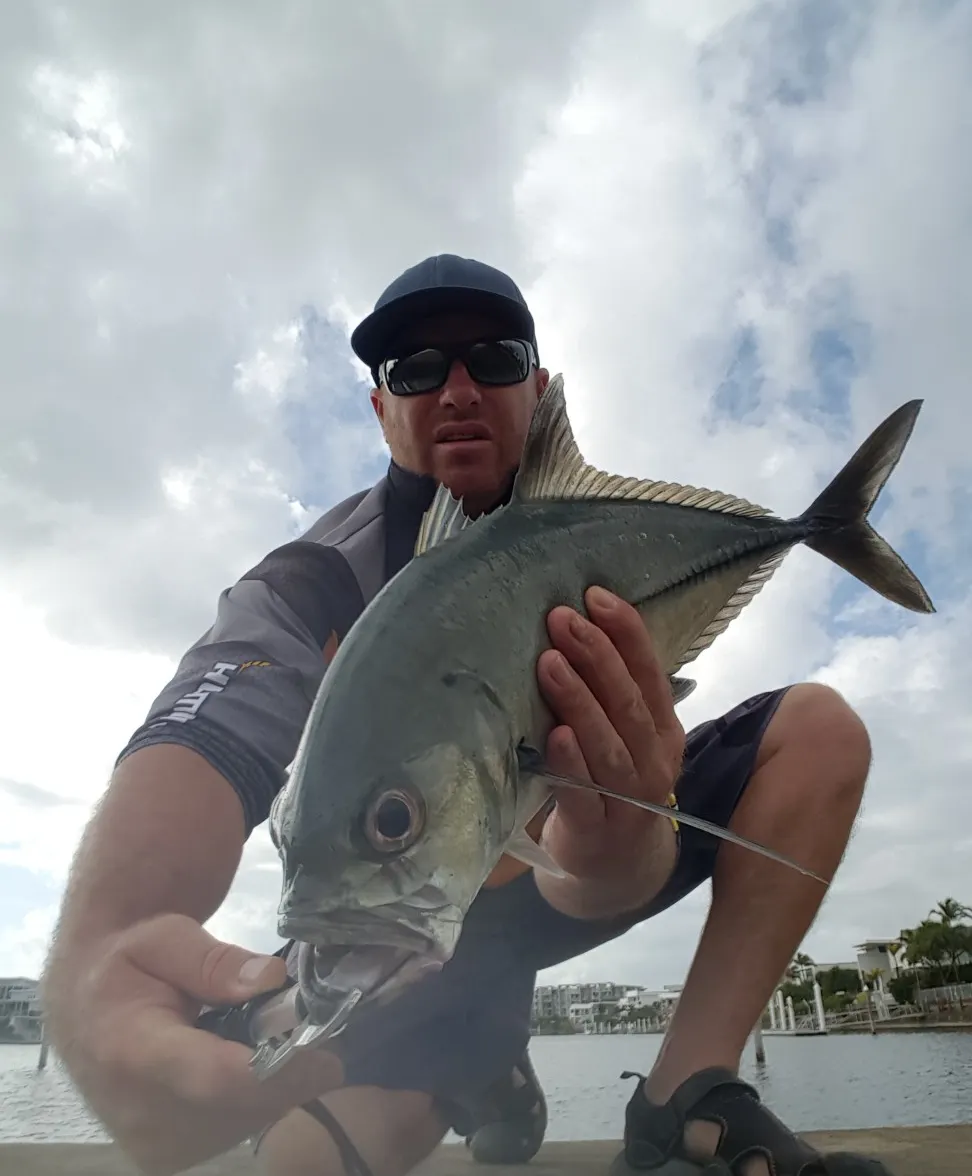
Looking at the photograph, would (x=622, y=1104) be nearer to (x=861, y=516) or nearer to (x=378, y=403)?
(x=861, y=516)

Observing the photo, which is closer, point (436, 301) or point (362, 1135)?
point (362, 1135)

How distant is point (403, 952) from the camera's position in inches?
45.8

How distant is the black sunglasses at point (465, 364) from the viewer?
3.24 meters

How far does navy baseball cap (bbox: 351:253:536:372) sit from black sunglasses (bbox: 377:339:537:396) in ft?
0.33

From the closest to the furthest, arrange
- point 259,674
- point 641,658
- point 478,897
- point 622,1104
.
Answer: point 641,658, point 259,674, point 478,897, point 622,1104

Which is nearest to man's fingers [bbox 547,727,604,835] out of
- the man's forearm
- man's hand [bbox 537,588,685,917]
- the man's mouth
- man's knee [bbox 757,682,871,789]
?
man's hand [bbox 537,588,685,917]

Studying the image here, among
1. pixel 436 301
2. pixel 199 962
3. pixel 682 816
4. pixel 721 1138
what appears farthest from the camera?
pixel 436 301

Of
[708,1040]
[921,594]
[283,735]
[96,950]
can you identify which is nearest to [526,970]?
[708,1040]

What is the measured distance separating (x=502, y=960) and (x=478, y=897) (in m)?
0.35

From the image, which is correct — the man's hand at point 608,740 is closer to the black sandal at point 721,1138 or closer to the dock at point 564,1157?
the black sandal at point 721,1138

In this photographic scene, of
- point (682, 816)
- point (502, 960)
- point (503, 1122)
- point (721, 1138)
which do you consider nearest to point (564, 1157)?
point (503, 1122)

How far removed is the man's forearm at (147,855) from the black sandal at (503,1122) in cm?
164

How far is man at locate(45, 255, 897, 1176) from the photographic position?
1.74 meters

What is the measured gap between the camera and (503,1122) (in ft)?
10.6
